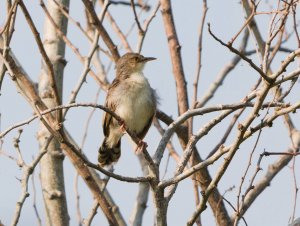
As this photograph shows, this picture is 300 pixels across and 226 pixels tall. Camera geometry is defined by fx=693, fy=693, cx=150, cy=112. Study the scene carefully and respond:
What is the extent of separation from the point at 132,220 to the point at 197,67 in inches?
62.5

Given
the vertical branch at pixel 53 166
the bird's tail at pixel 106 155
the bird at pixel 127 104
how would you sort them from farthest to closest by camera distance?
the bird's tail at pixel 106 155 → the bird at pixel 127 104 → the vertical branch at pixel 53 166

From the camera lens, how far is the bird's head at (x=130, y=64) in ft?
20.8

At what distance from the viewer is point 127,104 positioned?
5941 millimetres

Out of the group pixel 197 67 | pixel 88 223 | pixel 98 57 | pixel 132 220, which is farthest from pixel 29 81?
pixel 98 57

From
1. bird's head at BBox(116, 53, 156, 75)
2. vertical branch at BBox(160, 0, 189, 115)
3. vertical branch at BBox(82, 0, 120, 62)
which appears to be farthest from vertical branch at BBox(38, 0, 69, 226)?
vertical branch at BBox(160, 0, 189, 115)

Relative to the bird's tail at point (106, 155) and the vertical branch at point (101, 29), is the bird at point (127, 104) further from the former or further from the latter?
the vertical branch at point (101, 29)

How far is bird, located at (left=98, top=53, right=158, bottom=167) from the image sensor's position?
5.95 meters

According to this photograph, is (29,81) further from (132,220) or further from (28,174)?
(132,220)

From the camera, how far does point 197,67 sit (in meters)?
5.74

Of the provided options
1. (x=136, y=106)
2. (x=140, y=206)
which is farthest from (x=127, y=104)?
(x=140, y=206)

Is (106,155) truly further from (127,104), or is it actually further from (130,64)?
(130,64)

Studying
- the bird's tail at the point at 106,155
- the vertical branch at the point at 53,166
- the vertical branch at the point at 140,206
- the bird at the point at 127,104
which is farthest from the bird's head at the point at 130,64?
the vertical branch at the point at 140,206

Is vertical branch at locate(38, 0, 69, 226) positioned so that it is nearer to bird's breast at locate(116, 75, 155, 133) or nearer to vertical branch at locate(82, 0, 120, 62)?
vertical branch at locate(82, 0, 120, 62)

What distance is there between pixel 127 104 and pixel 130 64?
56 centimetres
